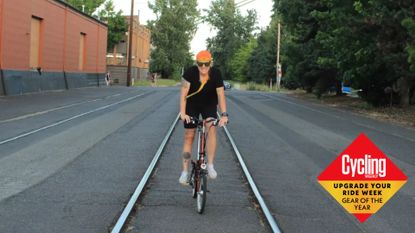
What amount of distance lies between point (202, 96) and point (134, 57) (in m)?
74.0

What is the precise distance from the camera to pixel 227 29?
125 meters

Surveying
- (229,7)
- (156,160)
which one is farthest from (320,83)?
(229,7)

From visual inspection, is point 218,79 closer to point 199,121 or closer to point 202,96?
point 202,96

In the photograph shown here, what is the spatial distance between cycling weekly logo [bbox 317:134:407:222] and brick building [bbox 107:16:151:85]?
63.4 metres

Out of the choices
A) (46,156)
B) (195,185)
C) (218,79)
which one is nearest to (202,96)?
(218,79)

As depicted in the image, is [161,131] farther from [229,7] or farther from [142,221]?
[229,7]

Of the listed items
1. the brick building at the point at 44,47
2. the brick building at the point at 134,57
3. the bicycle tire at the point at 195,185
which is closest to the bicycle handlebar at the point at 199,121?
the bicycle tire at the point at 195,185

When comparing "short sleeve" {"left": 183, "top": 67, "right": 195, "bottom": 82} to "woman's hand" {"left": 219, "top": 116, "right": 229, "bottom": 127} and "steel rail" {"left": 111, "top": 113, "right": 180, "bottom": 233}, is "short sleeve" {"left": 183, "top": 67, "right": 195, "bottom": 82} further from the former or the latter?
"steel rail" {"left": 111, "top": 113, "right": 180, "bottom": 233}

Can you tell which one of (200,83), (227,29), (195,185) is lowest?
(195,185)

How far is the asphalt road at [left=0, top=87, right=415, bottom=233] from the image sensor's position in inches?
250

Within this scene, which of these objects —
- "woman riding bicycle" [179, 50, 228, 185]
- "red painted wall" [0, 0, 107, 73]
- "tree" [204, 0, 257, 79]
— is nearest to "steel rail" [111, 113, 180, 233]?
"woman riding bicycle" [179, 50, 228, 185]

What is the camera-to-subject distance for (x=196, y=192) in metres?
7.27

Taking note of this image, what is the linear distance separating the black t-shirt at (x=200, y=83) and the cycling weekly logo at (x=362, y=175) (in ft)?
5.61

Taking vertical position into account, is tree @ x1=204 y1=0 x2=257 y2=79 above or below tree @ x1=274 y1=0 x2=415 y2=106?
above
